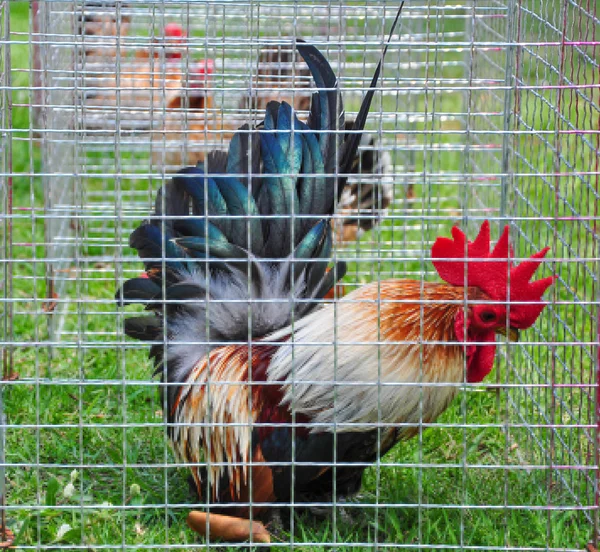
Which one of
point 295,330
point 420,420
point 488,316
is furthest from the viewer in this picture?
point 295,330

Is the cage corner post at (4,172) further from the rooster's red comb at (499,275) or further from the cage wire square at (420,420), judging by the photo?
the rooster's red comb at (499,275)

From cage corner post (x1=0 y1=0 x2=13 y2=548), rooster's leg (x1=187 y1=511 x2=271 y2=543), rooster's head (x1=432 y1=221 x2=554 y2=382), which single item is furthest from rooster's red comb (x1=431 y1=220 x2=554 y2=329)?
cage corner post (x1=0 y1=0 x2=13 y2=548)

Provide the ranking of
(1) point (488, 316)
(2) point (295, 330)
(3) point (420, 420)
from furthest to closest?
(2) point (295, 330) → (1) point (488, 316) → (3) point (420, 420)

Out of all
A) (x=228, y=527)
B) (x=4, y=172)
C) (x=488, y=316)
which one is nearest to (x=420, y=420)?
(x=488, y=316)

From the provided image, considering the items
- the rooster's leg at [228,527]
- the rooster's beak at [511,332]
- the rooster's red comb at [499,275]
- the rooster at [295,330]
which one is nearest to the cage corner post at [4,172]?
the rooster at [295,330]

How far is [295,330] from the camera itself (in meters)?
2.95

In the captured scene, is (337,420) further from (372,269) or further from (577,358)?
(372,269)

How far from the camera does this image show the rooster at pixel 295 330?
2814 mm

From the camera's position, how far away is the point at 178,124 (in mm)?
6215

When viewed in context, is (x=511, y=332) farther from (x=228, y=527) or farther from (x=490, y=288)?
(x=228, y=527)

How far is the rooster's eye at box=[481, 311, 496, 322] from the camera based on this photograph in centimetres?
283

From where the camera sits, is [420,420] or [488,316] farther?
[488,316]

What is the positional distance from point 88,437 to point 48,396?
1.28ft

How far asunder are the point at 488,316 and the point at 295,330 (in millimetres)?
571
